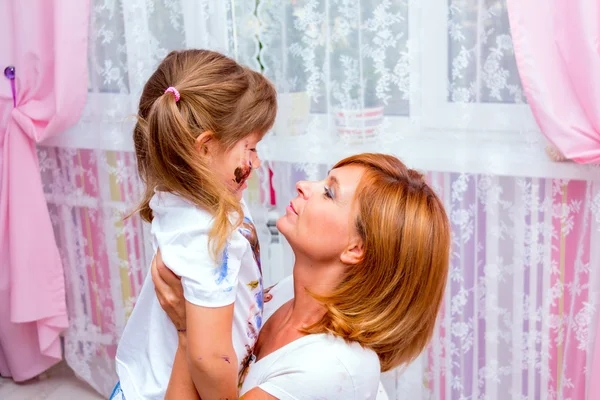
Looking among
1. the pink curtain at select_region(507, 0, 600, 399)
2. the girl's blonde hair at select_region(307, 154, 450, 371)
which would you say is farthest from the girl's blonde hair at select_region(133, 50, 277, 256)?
the pink curtain at select_region(507, 0, 600, 399)

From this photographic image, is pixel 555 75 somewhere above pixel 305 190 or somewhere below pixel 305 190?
above

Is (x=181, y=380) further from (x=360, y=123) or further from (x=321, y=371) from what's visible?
(x=360, y=123)

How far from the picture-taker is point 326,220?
148 centimetres

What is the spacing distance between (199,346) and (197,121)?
40 cm

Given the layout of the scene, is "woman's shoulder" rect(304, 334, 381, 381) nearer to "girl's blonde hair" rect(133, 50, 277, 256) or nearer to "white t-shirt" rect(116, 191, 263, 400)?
"white t-shirt" rect(116, 191, 263, 400)

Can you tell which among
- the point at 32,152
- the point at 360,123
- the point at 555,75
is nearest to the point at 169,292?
the point at 360,123

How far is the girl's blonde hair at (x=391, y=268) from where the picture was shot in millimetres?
1425

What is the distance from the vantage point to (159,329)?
1582 mm

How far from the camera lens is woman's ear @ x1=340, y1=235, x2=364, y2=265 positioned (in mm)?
1465

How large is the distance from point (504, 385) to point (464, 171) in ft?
1.99

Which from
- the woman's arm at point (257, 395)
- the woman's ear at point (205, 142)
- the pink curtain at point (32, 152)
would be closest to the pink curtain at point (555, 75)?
the woman's ear at point (205, 142)

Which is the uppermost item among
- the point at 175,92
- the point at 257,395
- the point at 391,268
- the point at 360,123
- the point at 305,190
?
the point at 175,92

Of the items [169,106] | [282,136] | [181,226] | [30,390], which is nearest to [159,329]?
[181,226]

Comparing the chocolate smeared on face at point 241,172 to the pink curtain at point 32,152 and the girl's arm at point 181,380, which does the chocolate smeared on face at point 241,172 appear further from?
the pink curtain at point 32,152
